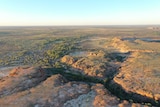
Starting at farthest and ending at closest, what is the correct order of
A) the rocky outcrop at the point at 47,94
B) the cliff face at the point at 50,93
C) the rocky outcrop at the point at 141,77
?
1. the rocky outcrop at the point at 141,77
2. the cliff face at the point at 50,93
3. the rocky outcrop at the point at 47,94

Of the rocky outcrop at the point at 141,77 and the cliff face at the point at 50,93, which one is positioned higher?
the cliff face at the point at 50,93

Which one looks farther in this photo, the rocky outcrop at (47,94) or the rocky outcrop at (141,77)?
the rocky outcrop at (141,77)

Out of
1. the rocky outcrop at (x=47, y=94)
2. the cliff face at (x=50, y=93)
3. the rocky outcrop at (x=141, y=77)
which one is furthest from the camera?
the rocky outcrop at (x=141, y=77)

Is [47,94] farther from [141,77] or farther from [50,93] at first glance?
[141,77]

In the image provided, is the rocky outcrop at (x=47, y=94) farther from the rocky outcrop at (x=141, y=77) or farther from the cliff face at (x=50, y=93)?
the rocky outcrop at (x=141, y=77)

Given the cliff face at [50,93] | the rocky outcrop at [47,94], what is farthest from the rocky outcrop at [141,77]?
the rocky outcrop at [47,94]

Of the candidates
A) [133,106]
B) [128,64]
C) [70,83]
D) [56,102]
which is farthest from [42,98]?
[128,64]

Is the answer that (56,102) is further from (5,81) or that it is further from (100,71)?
(100,71)

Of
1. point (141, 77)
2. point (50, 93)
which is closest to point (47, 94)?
point (50, 93)

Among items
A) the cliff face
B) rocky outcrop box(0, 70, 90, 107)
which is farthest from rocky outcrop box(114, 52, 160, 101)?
rocky outcrop box(0, 70, 90, 107)

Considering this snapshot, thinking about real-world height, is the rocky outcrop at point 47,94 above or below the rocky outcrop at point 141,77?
above
